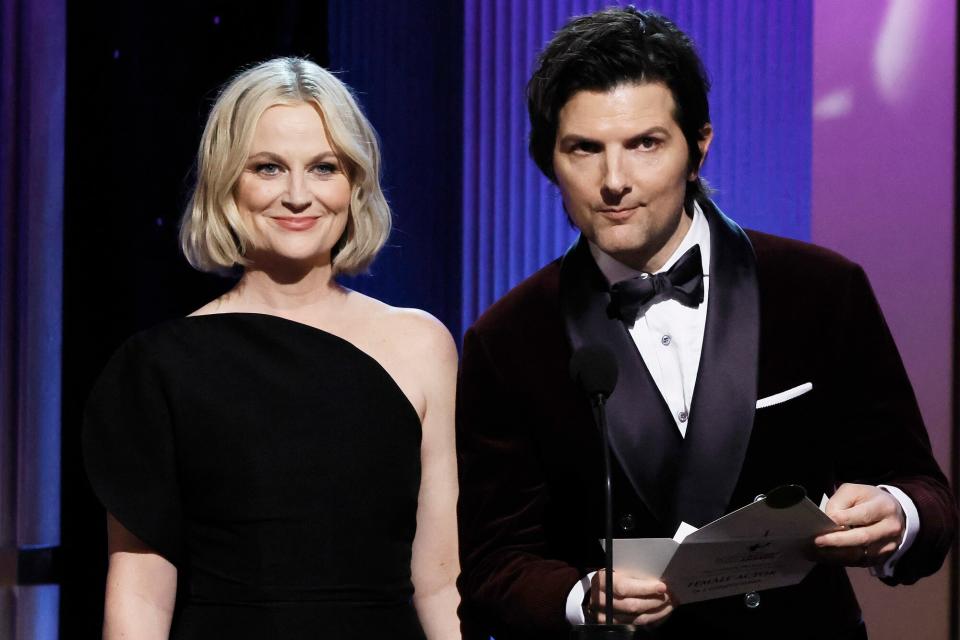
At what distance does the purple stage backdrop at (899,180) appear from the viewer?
134 inches

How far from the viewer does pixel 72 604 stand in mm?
4227

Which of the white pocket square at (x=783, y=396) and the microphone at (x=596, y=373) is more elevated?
the microphone at (x=596, y=373)

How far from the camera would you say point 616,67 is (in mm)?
2395

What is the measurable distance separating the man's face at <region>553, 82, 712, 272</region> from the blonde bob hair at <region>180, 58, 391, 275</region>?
45 cm

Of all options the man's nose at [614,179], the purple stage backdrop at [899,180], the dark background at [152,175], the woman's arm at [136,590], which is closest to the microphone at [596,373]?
the man's nose at [614,179]

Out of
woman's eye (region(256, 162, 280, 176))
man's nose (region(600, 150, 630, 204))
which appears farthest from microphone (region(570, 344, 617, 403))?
woman's eye (region(256, 162, 280, 176))

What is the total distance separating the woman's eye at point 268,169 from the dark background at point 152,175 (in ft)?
5.43

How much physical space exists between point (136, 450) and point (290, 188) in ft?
2.01

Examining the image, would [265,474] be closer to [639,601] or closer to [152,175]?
[639,601]

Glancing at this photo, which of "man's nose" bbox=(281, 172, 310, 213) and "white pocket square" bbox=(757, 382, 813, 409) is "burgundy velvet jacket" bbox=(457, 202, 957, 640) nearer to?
"white pocket square" bbox=(757, 382, 813, 409)

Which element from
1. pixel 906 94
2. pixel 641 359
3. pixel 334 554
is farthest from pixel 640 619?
pixel 906 94

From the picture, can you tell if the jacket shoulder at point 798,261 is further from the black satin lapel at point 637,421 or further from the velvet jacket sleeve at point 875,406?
the black satin lapel at point 637,421

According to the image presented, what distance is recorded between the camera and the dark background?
419 centimetres

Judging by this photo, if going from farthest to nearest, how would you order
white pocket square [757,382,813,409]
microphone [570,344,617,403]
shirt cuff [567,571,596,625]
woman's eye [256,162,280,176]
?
woman's eye [256,162,280,176]
white pocket square [757,382,813,409]
shirt cuff [567,571,596,625]
microphone [570,344,617,403]
